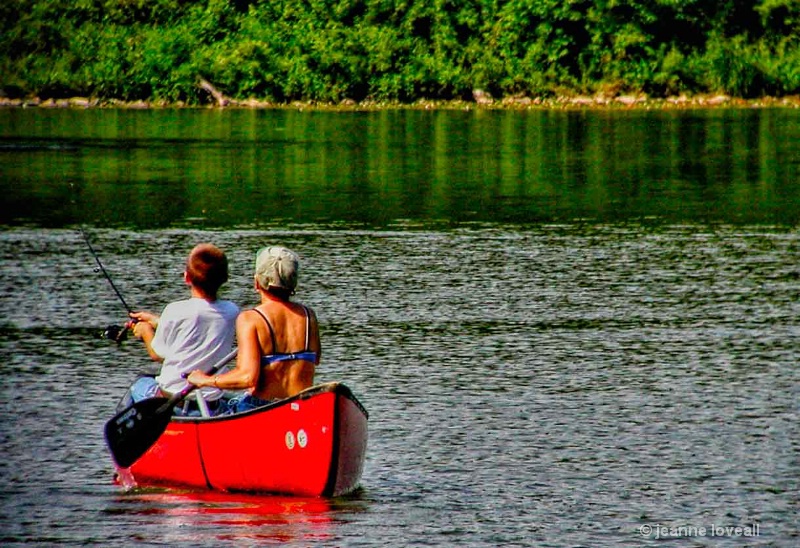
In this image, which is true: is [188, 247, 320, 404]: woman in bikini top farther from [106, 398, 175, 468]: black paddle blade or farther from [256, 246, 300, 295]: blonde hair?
[106, 398, 175, 468]: black paddle blade

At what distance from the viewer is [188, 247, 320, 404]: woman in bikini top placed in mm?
9297

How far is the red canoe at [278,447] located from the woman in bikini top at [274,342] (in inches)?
8.8

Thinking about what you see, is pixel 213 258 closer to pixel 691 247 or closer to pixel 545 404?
pixel 545 404

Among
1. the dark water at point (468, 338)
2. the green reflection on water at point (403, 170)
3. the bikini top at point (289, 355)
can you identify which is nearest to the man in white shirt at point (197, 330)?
the bikini top at point (289, 355)

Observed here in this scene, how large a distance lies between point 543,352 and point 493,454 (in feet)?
11.6

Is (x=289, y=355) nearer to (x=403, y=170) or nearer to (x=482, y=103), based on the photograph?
(x=403, y=170)

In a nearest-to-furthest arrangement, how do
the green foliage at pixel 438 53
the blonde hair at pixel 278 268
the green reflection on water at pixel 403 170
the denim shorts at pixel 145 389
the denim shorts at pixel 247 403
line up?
the blonde hair at pixel 278 268 < the denim shorts at pixel 247 403 < the denim shorts at pixel 145 389 < the green reflection on water at pixel 403 170 < the green foliage at pixel 438 53

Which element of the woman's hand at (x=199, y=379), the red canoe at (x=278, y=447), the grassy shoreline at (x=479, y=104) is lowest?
the grassy shoreline at (x=479, y=104)

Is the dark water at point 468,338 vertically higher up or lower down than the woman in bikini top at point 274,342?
lower down

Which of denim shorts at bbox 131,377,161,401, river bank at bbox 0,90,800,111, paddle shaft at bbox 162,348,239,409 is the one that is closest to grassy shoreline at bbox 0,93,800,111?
river bank at bbox 0,90,800,111

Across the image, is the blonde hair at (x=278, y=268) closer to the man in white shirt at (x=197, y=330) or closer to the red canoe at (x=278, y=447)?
the man in white shirt at (x=197, y=330)

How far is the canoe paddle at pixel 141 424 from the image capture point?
31.6 ft

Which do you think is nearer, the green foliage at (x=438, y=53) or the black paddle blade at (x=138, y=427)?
the black paddle blade at (x=138, y=427)

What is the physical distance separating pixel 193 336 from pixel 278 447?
0.80 m
